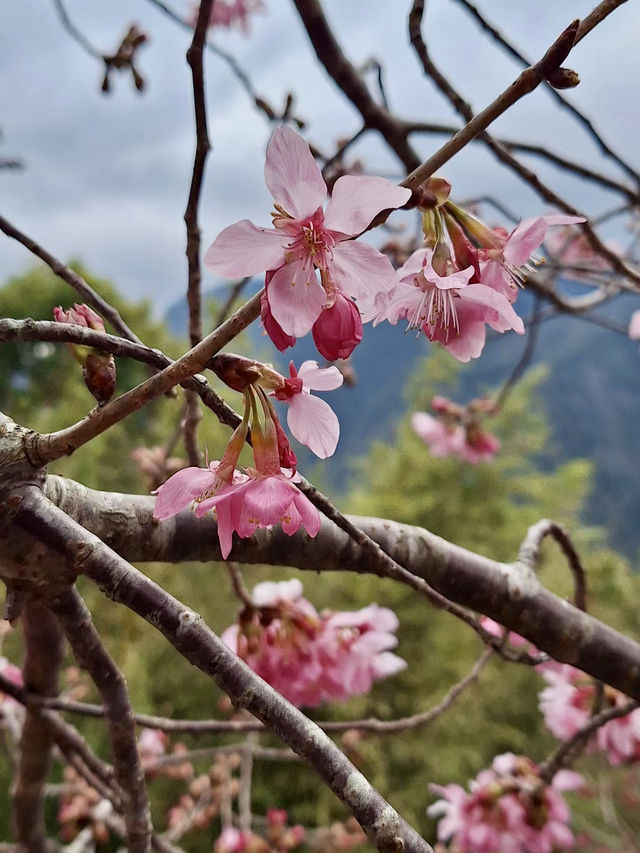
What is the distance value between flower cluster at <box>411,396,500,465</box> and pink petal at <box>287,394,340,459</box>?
1.20m

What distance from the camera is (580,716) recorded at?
3.10 feet

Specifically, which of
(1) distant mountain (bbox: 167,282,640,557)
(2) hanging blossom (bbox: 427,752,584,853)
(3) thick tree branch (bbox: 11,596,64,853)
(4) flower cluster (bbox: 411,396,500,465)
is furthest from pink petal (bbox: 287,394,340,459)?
(1) distant mountain (bbox: 167,282,640,557)

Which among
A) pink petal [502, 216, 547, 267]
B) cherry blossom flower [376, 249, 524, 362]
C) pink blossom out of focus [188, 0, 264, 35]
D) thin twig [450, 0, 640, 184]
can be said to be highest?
pink blossom out of focus [188, 0, 264, 35]

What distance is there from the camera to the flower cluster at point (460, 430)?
5.32 feet

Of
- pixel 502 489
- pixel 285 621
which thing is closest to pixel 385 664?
pixel 285 621

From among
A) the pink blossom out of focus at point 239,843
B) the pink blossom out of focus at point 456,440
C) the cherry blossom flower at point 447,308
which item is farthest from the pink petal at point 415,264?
the pink blossom out of focus at point 239,843

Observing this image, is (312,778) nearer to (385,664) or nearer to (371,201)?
(385,664)

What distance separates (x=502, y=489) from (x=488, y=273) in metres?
4.73

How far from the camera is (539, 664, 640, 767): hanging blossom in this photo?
2.83 feet

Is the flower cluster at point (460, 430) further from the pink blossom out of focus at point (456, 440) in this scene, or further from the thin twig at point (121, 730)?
the thin twig at point (121, 730)

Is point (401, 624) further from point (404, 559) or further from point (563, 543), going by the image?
point (404, 559)

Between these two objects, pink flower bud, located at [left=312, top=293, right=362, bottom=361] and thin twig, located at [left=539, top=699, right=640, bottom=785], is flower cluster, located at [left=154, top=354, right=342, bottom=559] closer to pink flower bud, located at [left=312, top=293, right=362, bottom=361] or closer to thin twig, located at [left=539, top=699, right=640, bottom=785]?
pink flower bud, located at [left=312, top=293, right=362, bottom=361]

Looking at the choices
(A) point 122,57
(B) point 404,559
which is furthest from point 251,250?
(A) point 122,57

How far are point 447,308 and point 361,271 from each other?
8 cm
